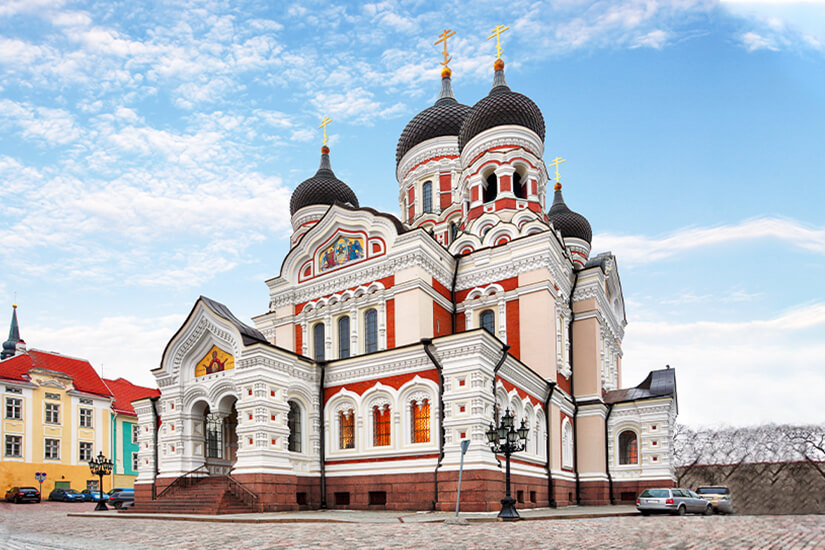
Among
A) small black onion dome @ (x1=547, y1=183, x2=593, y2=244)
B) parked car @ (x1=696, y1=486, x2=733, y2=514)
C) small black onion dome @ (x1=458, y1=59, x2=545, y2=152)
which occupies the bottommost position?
parked car @ (x1=696, y1=486, x2=733, y2=514)

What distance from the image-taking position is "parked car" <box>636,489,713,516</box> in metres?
18.7

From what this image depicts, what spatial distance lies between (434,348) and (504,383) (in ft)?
8.63

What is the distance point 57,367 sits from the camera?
41406mm

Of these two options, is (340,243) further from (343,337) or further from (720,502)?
(720,502)

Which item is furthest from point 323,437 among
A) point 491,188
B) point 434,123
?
point 434,123

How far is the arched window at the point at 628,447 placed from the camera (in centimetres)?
2636

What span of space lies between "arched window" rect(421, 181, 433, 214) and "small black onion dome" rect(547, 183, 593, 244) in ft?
25.1

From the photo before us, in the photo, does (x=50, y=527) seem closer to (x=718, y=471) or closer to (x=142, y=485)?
(x=142, y=485)

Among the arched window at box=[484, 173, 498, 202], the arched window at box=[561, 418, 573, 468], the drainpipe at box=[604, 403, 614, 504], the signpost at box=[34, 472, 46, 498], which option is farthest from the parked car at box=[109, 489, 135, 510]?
the arched window at box=[484, 173, 498, 202]

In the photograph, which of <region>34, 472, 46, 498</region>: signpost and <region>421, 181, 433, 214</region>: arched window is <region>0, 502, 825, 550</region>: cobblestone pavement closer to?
<region>421, 181, 433, 214</region>: arched window

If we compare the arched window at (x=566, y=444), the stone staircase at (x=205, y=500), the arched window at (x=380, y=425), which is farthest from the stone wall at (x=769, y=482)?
the stone staircase at (x=205, y=500)

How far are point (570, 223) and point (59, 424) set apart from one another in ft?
111

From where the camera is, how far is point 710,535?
36.1 feet

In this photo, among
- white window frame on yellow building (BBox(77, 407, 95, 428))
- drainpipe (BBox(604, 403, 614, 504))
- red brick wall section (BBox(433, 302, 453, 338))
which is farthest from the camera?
white window frame on yellow building (BBox(77, 407, 95, 428))
